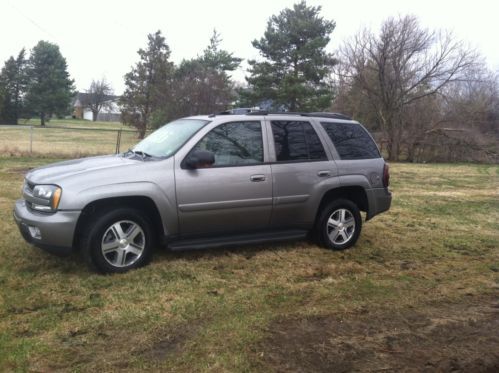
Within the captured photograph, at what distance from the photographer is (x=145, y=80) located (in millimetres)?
45344

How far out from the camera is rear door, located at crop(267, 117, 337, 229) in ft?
18.7

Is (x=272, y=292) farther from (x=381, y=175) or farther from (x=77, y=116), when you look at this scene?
(x=77, y=116)

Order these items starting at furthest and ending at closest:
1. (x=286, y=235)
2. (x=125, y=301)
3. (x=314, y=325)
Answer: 1. (x=286, y=235)
2. (x=125, y=301)
3. (x=314, y=325)

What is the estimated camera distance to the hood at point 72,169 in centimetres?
481

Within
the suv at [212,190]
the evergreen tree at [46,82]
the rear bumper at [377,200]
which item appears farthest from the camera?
the evergreen tree at [46,82]

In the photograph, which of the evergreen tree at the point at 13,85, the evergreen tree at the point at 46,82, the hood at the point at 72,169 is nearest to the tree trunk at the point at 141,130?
the evergreen tree at the point at 13,85

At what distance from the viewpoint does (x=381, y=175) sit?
6.48 metres

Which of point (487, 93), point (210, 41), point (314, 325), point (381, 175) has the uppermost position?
point (210, 41)

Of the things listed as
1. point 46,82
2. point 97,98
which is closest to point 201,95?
point 46,82

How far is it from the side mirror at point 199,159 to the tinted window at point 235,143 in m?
0.18

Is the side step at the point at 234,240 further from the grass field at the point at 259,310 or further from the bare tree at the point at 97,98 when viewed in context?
the bare tree at the point at 97,98

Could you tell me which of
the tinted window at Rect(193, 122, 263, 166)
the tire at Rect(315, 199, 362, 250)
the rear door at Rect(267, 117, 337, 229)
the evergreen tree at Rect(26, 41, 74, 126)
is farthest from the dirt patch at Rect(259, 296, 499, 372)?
the evergreen tree at Rect(26, 41, 74, 126)

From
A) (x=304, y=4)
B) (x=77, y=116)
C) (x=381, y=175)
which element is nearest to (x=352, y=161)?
(x=381, y=175)

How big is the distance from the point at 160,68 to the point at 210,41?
5899 mm
